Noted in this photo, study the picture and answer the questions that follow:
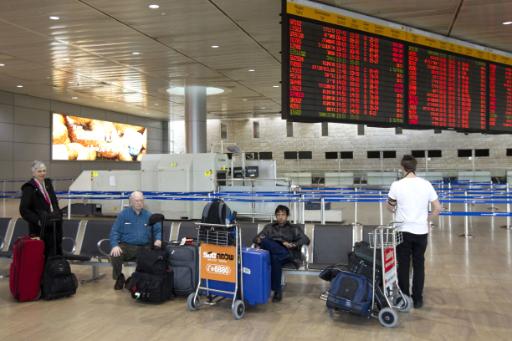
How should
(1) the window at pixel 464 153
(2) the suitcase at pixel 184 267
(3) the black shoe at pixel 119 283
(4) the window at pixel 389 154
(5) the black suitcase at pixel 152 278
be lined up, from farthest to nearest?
1. (4) the window at pixel 389 154
2. (1) the window at pixel 464 153
3. (3) the black shoe at pixel 119 283
4. (2) the suitcase at pixel 184 267
5. (5) the black suitcase at pixel 152 278

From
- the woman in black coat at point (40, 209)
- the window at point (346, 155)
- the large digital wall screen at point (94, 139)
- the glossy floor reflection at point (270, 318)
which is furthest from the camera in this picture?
the window at point (346, 155)

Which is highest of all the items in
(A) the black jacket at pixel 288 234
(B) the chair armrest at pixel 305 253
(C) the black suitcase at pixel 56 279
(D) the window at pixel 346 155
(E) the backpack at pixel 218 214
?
(D) the window at pixel 346 155

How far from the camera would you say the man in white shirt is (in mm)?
5230

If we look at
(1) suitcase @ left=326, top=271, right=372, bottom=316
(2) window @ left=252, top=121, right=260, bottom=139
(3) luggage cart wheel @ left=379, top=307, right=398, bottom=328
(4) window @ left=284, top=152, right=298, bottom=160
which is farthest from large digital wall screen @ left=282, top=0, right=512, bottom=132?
(2) window @ left=252, top=121, right=260, bottom=139

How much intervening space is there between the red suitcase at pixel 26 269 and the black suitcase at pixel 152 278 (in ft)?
3.64

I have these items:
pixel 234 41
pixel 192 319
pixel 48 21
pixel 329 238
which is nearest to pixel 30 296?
pixel 192 319

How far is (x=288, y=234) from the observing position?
611cm

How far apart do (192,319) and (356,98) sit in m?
3.87

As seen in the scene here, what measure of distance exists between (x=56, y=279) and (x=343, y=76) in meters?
4.55

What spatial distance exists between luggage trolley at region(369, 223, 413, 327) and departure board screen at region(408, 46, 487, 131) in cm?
303

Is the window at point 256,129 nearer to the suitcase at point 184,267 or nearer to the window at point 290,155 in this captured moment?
the window at point 290,155

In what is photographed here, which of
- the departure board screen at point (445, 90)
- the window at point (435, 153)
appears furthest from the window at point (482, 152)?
the departure board screen at point (445, 90)

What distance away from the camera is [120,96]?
863 inches

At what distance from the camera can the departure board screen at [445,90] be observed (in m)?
7.73
